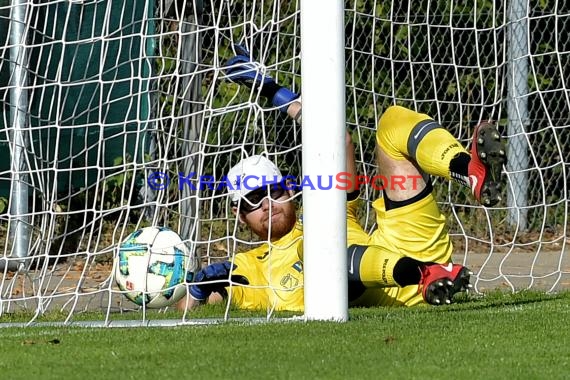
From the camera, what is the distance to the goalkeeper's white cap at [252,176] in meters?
5.59

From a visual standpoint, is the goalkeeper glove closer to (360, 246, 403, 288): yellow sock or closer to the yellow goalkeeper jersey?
the yellow goalkeeper jersey

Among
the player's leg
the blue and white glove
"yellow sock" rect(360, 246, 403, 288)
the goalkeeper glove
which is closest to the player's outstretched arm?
the blue and white glove

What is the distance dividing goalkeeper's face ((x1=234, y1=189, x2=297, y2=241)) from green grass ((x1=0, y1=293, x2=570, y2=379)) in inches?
30.9

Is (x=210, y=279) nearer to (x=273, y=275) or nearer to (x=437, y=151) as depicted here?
(x=273, y=275)

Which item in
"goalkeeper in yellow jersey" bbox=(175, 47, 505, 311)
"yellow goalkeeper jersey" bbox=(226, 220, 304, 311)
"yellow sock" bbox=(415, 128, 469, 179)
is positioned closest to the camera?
"yellow sock" bbox=(415, 128, 469, 179)

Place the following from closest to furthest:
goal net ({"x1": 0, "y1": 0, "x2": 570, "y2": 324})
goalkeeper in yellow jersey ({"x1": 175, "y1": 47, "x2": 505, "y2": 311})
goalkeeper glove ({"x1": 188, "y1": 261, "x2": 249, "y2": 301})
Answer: goalkeeper in yellow jersey ({"x1": 175, "y1": 47, "x2": 505, "y2": 311}) < goalkeeper glove ({"x1": 188, "y1": 261, "x2": 249, "y2": 301}) < goal net ({"x1": 0, "y1": 0, "x2": 570, "y2": 324})

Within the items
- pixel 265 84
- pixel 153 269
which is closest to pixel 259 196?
pixel 265 84

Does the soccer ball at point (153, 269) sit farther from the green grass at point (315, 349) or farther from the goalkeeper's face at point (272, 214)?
the green grass at point (315, 349)

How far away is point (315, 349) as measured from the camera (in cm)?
407

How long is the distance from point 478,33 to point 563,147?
91.2 inches

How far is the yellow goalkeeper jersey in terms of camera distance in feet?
18.0

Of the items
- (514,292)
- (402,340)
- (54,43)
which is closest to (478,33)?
(514,292)

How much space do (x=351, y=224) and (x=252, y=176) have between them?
0.59m

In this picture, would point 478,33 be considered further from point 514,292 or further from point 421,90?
point 514,292
